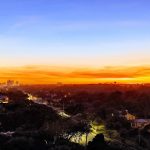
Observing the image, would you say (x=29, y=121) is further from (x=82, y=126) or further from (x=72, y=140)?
(x=72, y=140)

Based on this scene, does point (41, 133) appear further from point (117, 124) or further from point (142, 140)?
point (117, 124)

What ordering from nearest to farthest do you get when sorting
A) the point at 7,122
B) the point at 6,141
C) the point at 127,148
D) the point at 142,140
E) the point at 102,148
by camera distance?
the point at 102,148 < the point at 6,141 < the point at 127,148 < the point at 142,140 < the point at 7,122

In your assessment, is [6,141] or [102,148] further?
[6,141]

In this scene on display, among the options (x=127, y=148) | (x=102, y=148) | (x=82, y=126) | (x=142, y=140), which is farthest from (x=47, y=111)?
(x=102, y=148)

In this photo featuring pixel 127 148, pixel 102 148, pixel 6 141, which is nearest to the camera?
pixel 102 148

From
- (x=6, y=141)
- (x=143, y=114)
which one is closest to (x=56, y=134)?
(x=6, y=141)

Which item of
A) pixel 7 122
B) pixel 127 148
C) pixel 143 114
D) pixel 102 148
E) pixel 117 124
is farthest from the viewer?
pixel 143 114

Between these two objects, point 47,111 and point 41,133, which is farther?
point 47,111

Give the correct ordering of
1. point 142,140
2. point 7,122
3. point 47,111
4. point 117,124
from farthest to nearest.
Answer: point 47,111
point 117,124
point 7,122
point 142,140
